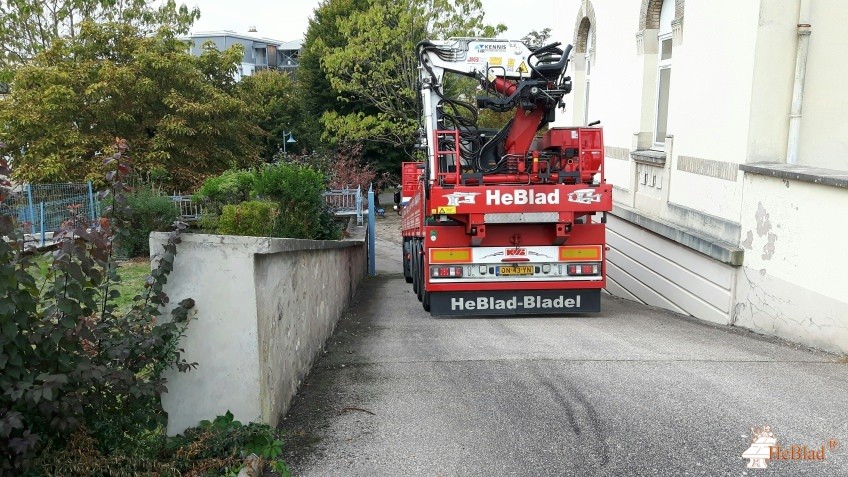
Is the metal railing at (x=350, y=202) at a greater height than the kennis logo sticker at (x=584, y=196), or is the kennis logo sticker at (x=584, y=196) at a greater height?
the kennis logo sticker at (x=584, y=196)

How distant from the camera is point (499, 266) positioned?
9.96m

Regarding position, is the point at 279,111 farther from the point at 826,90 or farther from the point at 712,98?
the point at 826,90

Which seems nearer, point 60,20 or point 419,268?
point 419,268

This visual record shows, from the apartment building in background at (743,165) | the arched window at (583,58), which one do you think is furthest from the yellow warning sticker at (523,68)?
the arched window at (583,58)

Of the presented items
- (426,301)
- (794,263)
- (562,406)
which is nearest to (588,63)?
(426,301)

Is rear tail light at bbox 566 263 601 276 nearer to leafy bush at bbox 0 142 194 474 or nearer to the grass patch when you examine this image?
the grass patch

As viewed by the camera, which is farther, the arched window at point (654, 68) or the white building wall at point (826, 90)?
the arched window at point (654, 68)

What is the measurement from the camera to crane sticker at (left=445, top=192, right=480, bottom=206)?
9.41 metres

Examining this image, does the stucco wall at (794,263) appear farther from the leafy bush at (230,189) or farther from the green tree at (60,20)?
the green tree at (60,20)

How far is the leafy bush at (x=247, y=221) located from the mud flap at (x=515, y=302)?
2582 millimetres

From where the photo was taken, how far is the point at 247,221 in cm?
1017

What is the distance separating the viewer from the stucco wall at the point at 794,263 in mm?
7023

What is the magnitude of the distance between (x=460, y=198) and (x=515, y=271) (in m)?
1.35

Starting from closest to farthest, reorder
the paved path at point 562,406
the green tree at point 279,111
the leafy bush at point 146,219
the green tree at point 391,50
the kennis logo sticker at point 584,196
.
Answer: the paved path at point 562,406 < the kennis logo sticker at point 584,196 < the leafy bush at point 146,219 < the green tree at point 391,50 < the green tree at point 279,111
